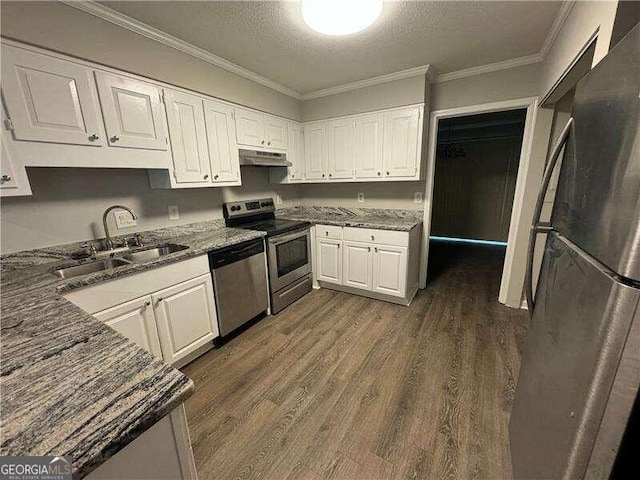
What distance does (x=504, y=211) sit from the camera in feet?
17.0

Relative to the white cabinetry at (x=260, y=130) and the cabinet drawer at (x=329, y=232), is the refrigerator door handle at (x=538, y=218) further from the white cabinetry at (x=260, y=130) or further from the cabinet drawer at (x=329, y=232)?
the white cabinetry at (x=260, y=130)

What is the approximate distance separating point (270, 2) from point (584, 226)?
78.1 inches

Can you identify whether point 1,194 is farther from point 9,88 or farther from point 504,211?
point 504,211

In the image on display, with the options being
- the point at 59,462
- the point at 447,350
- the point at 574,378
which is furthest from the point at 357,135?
the point at 59,462

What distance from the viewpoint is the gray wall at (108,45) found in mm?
1372

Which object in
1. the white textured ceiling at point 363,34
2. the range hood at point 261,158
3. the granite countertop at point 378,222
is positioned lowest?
the granite countertop at point 378,222

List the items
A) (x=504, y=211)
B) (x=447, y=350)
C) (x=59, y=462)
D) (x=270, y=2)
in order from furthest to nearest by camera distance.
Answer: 1. (x=504, y=211)
2. (x=447, y=350)
3. (x=270, y=2)
4. (x=59, y=462)

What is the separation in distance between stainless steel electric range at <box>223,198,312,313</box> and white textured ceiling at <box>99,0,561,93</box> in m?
1.45

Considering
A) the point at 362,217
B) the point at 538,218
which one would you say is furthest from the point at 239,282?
the point at 538,218

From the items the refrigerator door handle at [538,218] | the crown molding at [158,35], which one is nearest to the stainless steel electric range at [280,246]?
the crown molding at [158,35]

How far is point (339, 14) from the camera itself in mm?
1407

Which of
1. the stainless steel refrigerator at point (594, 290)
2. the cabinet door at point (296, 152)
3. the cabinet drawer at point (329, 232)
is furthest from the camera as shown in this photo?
the cabinet door at point (296, 152)

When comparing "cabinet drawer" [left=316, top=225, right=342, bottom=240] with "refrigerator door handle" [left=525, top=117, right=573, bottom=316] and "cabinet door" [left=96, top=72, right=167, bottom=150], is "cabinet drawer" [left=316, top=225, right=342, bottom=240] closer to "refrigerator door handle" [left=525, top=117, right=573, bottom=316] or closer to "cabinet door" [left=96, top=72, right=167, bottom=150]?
"cabinet door" [left=96, top=72, right=167, bottom=150]

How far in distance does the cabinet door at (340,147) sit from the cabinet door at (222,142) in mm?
1213
